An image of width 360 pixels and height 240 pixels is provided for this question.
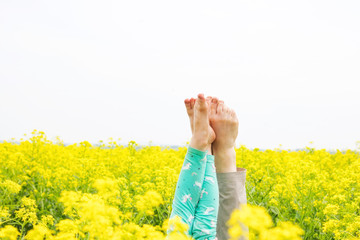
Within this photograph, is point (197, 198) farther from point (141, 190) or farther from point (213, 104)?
point (141, 190)

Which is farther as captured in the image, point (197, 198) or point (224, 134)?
point (224, 134)

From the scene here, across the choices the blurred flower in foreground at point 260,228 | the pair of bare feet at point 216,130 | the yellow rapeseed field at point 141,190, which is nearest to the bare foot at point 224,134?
the pair of bare feet at point 216,130

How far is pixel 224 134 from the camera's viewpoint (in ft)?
7.84

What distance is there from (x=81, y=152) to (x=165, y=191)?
2.09 meters

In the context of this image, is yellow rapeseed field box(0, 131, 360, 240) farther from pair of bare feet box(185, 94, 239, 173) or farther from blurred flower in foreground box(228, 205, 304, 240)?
blurred flower in foreground box(228, 205, 304, 240)

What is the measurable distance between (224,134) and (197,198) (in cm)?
58

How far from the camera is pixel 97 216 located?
117 cm

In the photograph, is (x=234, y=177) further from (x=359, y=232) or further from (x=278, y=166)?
(x=278, y=166)

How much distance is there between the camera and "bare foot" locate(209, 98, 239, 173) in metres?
2.29

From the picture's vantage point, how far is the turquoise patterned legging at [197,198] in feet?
6.24

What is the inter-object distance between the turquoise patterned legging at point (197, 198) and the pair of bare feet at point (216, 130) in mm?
103

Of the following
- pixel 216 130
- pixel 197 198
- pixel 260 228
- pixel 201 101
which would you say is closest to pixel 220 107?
pixel 216 130

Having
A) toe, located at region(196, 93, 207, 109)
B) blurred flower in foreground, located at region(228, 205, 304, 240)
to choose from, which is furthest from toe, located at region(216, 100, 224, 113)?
blurred flower in foreground, located at region(228, 205, 304, 240)

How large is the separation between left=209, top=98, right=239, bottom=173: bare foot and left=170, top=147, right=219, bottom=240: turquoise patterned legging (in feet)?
0.92
